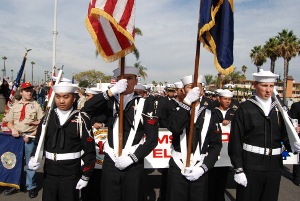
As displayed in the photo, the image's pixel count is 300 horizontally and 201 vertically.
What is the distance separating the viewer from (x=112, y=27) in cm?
270

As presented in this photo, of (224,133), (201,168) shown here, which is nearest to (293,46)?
(224,133)

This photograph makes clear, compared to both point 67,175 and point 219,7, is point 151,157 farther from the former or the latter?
point 219,7

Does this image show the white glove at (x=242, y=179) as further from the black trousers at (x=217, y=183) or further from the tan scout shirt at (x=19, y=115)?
the tan scout shirt at (x=19, y=115)

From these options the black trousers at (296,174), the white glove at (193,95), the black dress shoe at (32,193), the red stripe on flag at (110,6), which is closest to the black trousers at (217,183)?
the white glove at (193,95)

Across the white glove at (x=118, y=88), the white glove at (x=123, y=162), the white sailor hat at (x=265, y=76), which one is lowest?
the white glove at (x=123, y=162)

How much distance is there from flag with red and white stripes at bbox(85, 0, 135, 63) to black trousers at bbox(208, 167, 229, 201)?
301 cm

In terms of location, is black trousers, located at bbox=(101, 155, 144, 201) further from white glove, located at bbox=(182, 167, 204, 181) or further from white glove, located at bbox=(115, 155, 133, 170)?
white glove, located at bbox=(182, 167, 204, 181)

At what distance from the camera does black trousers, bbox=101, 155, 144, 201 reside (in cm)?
260

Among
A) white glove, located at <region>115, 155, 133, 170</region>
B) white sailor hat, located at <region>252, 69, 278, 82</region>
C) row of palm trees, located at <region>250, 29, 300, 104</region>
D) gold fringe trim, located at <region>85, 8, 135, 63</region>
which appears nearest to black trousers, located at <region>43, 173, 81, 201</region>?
white glove, located at <region>115, 155, 133, 170</region>

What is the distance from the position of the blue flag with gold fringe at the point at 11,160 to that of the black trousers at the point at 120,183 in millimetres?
2878

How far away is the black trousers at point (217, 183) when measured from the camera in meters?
4.05

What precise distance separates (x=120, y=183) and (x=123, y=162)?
33cm

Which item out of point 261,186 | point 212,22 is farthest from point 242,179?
point 212,22

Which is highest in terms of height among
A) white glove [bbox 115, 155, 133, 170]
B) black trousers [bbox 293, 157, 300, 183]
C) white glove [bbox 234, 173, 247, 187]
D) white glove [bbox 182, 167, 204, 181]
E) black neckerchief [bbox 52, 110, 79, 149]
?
black neckerchief [bbox 52, 110, 79, 149]
